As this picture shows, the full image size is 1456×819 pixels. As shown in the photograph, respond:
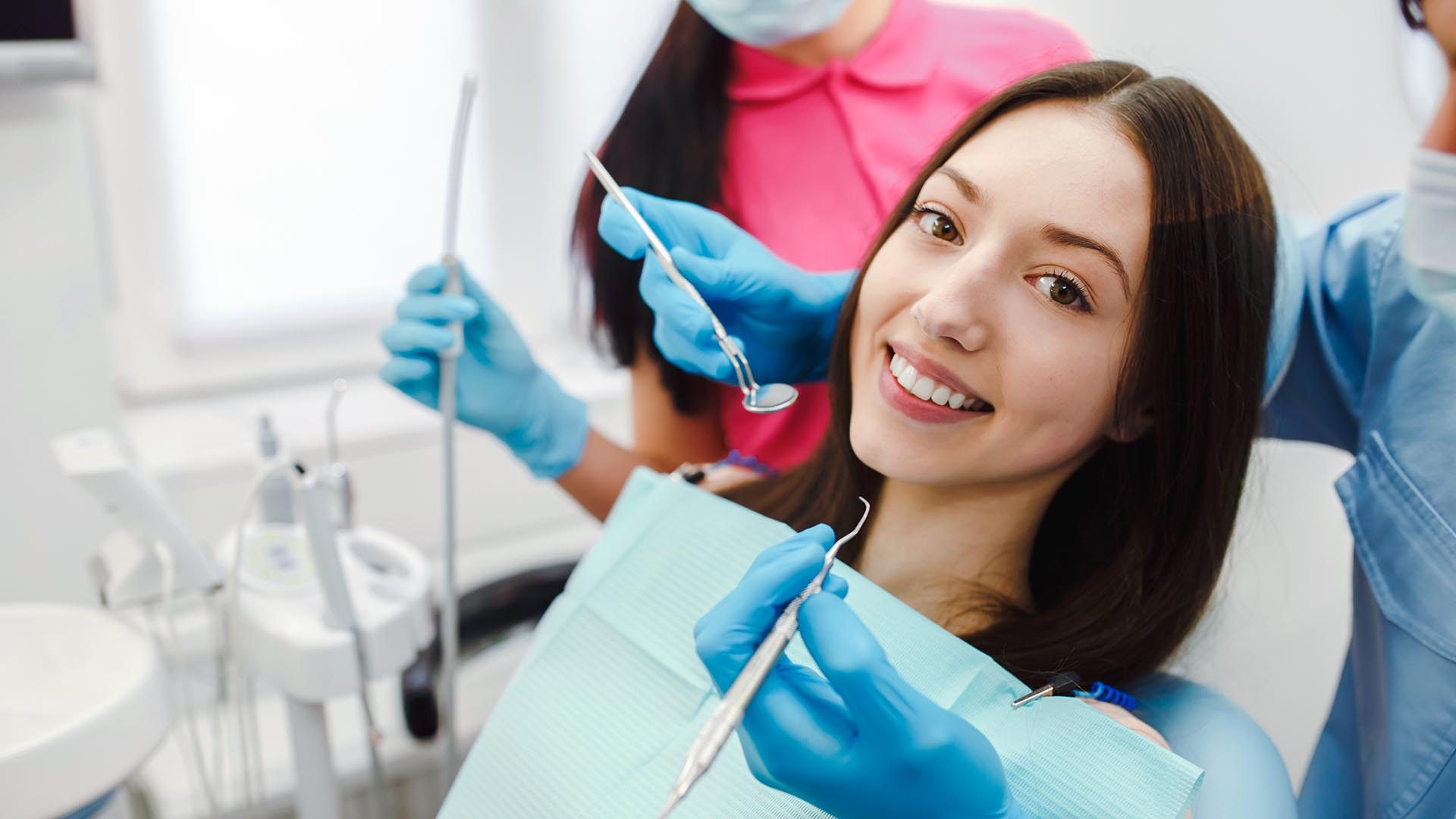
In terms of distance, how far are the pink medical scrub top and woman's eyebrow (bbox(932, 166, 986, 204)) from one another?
35 centimetres

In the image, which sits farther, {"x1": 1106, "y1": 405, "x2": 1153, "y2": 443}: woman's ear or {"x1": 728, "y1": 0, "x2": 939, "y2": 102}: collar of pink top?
{"x1": 728, "y1": 0, "x2": 939, "y2": 102}: collar of pink top

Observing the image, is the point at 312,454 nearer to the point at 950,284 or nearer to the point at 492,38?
the point at 492,38

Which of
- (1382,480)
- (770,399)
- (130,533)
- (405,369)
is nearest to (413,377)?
(405,369)

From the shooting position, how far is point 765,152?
1.29 m

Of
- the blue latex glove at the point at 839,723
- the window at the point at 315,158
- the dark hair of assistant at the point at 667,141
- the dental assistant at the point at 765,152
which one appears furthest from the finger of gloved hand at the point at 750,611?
the window at the point at 315,158

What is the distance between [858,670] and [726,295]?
0.48 metres

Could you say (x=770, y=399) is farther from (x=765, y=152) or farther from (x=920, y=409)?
(x=765, y=152)

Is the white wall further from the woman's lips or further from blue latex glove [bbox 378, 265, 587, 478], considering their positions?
the woman's lips

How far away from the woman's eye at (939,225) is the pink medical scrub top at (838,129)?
323mm

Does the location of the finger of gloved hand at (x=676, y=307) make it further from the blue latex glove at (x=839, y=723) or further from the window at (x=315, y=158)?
the window at (x=315, y=158)

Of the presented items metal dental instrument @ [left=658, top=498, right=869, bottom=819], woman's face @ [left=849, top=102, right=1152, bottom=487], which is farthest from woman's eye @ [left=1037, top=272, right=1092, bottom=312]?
metal dental instrument @ [left=658, top=498, right=869, bottom=819]

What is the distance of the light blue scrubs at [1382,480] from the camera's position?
0.78m

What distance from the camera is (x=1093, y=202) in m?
0.76

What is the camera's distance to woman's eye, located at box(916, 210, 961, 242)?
84 centimetres
